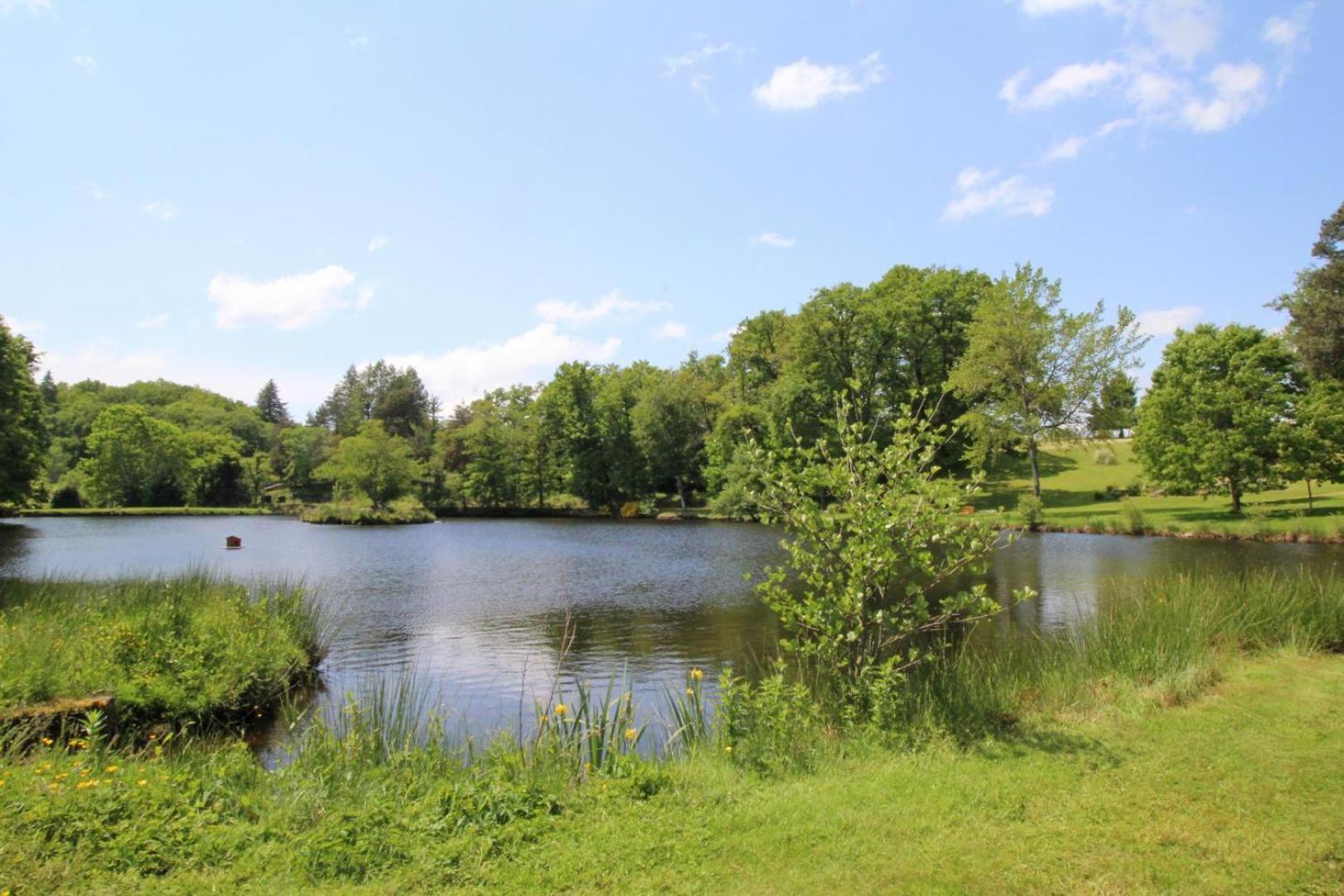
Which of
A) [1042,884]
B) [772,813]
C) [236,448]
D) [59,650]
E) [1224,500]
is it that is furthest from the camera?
[236,448]

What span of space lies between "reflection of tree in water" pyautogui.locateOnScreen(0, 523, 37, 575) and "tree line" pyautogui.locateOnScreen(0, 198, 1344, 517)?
2.13 meters

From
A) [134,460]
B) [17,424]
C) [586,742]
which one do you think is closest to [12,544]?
[17,424]

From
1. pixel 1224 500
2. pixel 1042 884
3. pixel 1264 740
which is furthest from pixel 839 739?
pixel 1224 500

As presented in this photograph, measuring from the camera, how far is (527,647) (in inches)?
599

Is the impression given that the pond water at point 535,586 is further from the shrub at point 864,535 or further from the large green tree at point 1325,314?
the large green tree at point 1325,314

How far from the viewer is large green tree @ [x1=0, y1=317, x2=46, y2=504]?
37.5 m

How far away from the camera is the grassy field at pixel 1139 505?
27.6 meters

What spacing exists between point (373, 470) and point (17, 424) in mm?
29569

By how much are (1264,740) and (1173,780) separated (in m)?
1.48

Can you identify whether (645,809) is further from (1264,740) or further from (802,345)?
(802,345)

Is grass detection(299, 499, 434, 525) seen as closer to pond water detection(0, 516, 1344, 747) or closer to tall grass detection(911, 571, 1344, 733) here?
pond water detection(0, 516, 1344, 747)

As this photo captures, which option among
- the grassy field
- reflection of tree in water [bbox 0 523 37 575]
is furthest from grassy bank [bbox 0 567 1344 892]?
the grassy field

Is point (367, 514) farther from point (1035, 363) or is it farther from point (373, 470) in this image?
point (1035, 363)

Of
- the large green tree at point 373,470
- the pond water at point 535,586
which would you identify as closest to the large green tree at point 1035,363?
the pond water at point 535,586
